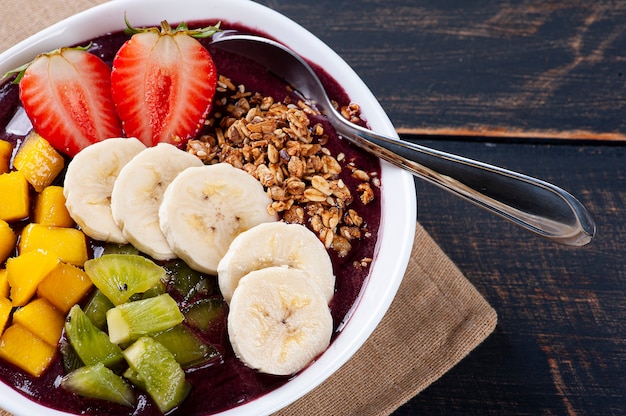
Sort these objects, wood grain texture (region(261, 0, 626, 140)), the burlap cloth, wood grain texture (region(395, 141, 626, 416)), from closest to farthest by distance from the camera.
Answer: the burlap cloth, wood grain texture (region(395, 141, 626, 416)), wood grain texture (region(261, 0, 626, 140))

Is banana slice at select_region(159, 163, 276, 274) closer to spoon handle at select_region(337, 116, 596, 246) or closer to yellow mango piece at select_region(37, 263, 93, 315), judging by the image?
yellow mango piece at select_region(37, 263, 93, 315)

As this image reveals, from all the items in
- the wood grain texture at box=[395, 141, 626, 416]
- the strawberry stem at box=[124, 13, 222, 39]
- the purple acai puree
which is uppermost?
the strawberry stem at box=[124, 13, 222, 39]

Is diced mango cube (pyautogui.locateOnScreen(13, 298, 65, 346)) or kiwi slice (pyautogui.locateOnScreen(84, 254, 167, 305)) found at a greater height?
kiwi slice (pyautogui.locateOnScreen(84, 254, 167, 305))

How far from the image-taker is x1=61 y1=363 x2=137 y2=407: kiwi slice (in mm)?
1564

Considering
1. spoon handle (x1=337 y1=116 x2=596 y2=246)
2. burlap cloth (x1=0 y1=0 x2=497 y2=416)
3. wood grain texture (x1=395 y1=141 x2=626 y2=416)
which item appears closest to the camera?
spoon handle (x1=337 y1=116 x2=596 y2=246)

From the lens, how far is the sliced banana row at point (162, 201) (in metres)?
1.69

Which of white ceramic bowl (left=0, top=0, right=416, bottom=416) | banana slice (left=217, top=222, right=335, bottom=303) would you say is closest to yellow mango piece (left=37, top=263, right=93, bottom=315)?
white ceramic bowl (left=0, top=0, right=416, bottom=416)

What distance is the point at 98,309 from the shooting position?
1653 millimetres

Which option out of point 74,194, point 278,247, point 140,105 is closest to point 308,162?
point 278,247

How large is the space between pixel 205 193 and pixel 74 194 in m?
0.33

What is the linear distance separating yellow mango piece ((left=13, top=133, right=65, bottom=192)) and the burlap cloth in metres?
0.93

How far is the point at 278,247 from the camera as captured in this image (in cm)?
168

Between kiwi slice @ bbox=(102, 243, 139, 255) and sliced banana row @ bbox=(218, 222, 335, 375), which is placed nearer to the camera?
sliced banana row @ bbox=(218, 222, 335, 375)

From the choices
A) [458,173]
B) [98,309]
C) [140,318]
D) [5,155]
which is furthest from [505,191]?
[5,155]
